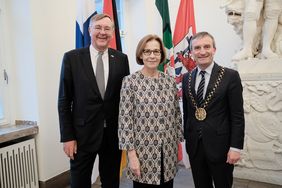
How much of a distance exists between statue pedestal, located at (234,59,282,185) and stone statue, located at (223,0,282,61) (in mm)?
153

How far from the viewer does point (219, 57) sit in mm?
3582

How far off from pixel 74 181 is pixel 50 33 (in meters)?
1.44

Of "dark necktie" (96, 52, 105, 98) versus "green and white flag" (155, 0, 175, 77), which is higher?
"green and white flag" (155, 0, 175, 77)

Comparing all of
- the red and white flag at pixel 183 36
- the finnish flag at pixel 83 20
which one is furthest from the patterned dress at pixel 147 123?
the red and white flag at pixel 183 36

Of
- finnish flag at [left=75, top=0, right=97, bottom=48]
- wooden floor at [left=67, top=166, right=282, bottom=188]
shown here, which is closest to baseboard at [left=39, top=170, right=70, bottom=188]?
wooden floor at [left=67, top=166, right=282, bottom=188]

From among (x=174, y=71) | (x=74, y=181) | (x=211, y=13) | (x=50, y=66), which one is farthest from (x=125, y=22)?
(x=74, y=181)

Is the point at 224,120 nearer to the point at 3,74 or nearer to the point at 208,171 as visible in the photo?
the point at 208,171

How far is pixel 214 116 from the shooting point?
4.45ft

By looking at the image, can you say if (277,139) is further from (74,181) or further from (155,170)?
(74,181)

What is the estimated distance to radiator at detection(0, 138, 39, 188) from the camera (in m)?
2.01

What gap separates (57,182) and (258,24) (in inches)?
103

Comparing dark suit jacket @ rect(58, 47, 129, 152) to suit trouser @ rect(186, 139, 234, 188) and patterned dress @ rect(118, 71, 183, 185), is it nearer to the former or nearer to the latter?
patterned dress @ rect(118, 71, 183, 185)

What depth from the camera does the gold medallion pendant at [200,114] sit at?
4.51 ft

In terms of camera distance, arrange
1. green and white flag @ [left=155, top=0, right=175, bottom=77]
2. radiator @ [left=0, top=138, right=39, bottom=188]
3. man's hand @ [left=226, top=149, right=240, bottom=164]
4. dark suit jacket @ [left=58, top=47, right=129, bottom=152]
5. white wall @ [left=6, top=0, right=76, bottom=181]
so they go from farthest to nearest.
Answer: green and white flag @ [left=155, top=0, right=175, bottom=77] < white wall @ [left=6, top=0, right=76, bottom=181] < radiator @ [left=0, top=138, right=39, bottom=188] < dark suit jacket @ [left=58, top=47, right=129, bottom=152] < man's hand @ [left=226, top=149, right=240, bottom=164]
